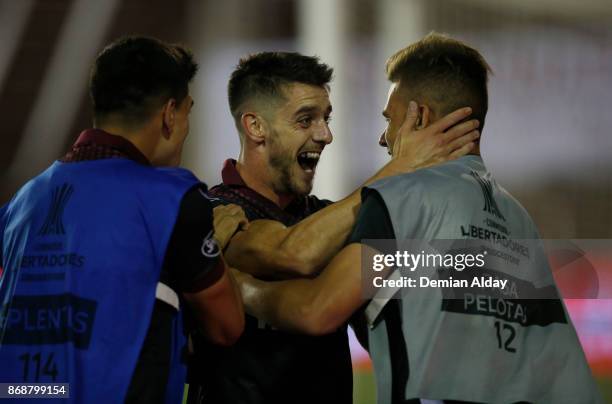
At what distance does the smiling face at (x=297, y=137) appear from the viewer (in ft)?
11.1

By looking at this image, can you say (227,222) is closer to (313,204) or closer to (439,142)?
(313,204)

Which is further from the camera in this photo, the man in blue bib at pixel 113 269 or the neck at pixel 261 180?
the neck at pixel 261 180

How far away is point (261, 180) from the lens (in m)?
3.39

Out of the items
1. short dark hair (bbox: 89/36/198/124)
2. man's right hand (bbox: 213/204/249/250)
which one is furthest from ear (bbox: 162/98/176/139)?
man's right hand (bbox: 213/204/249/250)

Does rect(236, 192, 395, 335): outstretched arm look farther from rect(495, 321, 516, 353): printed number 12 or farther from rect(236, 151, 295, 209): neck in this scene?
rect(236, 151, 295, 209): neck

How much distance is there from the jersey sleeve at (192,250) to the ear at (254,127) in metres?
1.08

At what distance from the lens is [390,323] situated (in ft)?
7.77

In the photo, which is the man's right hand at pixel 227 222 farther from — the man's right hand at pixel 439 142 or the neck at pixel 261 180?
the man's right hand at pixel 439 142

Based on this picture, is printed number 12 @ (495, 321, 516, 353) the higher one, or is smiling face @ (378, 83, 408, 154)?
smiling face @ (378, 83, 408, 154)

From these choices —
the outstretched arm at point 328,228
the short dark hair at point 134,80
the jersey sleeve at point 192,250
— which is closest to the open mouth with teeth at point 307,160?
the outstretched arm at point 328,228

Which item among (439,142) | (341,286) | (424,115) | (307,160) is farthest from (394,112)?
(307,160)

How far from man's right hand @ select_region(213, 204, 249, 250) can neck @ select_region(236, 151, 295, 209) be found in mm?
377

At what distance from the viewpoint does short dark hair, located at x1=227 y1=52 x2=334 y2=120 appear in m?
3.47

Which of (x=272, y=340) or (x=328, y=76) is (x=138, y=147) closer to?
(x=272, y=340)
